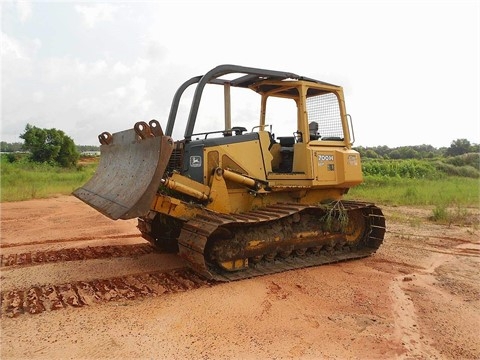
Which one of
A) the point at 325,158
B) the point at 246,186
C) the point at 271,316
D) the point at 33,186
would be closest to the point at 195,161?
the point at 246,186

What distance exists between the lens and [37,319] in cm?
403

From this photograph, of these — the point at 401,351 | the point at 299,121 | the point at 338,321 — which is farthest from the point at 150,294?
the point at 299,121

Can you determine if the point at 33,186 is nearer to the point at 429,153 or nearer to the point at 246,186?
the point at 246,186

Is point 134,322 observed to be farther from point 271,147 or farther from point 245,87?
point 245,87

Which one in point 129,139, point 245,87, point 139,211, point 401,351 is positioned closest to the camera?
point 401,351

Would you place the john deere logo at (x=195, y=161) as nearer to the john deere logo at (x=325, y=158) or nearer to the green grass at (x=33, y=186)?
the john deere logo at (x=325, y=158)

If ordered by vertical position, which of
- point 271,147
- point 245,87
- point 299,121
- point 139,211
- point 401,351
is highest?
point 245,87

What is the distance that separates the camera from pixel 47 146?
36.0 metres

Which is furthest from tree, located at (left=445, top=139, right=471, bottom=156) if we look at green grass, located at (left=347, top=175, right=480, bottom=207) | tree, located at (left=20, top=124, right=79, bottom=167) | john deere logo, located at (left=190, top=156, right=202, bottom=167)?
john deere logo, located at (left=190, top=156, right=202, bottom=167)

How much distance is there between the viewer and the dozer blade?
4.85 meters

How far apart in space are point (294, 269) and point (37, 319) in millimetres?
3500

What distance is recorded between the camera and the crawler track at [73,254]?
641cm

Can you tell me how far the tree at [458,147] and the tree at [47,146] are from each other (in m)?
42.4

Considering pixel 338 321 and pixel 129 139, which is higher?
pixel 129 139
